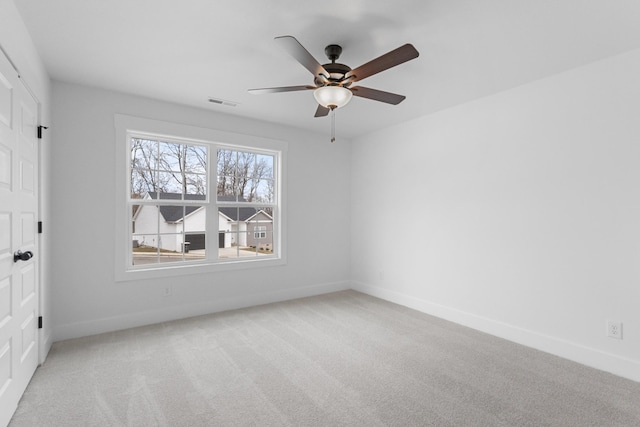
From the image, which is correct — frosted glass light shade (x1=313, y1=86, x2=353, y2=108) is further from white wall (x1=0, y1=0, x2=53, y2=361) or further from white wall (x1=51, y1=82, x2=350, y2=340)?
white wall (x1=51, y1=82, x2=350, y2=340)

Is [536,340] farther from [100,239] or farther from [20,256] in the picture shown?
[100,239]

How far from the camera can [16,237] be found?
6.62ft

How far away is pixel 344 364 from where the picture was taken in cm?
265

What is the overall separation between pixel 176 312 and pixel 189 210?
123cm

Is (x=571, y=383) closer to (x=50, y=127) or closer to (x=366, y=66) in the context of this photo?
(x=366, y=66)

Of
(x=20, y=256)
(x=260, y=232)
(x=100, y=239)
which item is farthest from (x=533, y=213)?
(x=100, y=239)

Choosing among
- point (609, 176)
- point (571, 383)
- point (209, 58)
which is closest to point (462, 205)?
point (609, 176)

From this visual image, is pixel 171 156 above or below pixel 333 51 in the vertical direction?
below

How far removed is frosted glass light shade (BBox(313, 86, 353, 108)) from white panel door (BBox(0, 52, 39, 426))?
6.23 feet

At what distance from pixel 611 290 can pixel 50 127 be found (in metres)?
5.22

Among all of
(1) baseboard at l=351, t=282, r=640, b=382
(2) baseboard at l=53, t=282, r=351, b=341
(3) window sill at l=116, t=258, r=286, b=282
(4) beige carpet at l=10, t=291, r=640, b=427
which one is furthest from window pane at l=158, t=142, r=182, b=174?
(1) baseboard at l=351, t=282, r=640, b=382

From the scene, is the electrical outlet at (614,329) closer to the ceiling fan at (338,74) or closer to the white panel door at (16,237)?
the ceiling fan at (338,74)

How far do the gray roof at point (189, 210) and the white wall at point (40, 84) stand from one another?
1.07 meters

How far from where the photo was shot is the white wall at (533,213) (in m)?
2.54
